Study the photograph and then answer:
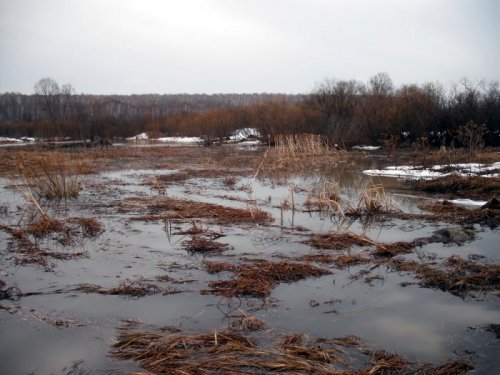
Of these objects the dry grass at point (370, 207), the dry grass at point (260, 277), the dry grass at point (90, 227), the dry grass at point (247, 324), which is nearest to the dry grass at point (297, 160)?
the dry grass at point (370, 207)

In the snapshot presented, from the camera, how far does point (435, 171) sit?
15.8 meters

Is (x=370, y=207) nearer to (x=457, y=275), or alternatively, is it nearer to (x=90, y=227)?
(x=457, y=275)

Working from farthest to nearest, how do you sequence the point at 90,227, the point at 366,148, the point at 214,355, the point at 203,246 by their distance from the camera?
the point at 366,148 < the point at 90,227 < the point at 203,246 < the point at 214,355

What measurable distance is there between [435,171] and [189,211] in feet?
33.9

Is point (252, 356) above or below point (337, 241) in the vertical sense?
below

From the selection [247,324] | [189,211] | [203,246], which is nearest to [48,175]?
[189,211]

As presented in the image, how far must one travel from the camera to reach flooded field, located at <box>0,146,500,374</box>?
11.8ft

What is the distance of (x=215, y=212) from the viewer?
959cm

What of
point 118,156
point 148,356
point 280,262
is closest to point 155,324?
point 148,356

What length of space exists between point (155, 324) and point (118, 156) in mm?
25380

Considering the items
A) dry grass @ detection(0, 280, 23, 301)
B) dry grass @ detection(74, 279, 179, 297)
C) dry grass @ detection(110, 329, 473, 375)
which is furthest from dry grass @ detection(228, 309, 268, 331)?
dry grass @ detection(0, 280, 23, 301)

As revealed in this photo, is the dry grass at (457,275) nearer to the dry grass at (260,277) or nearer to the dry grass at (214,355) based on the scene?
the dry grass at (260,277)

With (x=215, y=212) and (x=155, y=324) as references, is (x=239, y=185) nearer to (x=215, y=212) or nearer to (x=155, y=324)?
(x=215, y=212)

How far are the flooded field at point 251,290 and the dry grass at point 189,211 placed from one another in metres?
0.07
